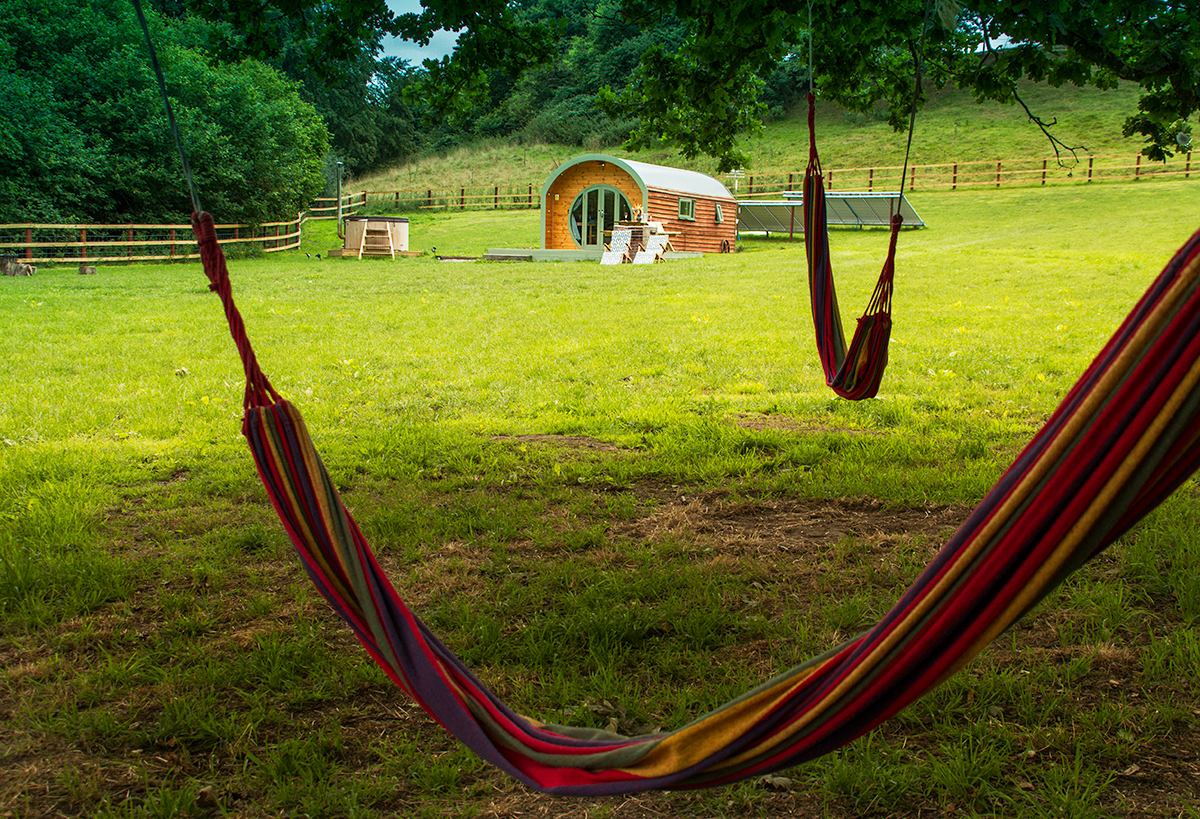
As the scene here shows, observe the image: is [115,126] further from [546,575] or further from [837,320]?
[546,575]

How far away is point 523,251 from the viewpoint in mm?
17766

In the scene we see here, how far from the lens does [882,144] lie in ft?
115

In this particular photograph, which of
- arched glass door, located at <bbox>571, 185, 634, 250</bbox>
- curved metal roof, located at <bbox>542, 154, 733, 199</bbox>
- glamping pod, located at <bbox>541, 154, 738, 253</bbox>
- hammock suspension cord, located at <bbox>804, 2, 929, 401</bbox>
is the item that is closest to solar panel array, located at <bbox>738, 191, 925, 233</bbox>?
curved metal roof, located at <bbox>542, 154, 733, 199</bbox>

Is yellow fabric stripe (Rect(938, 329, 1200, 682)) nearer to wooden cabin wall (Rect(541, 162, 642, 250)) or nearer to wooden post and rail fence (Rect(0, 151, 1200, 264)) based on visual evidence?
wooden post and rail fence (Rect(0, 151, 1200, 264))

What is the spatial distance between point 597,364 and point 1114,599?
14.0 feet

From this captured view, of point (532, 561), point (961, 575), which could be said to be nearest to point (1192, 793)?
point (961, 575)

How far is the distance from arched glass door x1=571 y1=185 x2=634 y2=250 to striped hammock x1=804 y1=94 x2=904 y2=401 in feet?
47.7

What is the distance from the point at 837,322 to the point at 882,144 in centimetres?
3470

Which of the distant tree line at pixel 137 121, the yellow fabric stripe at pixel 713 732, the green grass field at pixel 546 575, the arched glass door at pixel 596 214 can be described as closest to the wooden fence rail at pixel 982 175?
the distant tree line at pixel 137 121

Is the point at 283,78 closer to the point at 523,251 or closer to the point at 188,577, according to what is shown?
the point at 523,251

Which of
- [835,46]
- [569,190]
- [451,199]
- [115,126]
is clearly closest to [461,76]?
[835,46]

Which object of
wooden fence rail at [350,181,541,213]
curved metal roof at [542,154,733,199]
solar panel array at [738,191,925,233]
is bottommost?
solar panel array at [738,191,925,233]

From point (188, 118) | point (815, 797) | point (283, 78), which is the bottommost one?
point (815, 797)

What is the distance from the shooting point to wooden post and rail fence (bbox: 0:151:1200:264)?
17.6 meters
